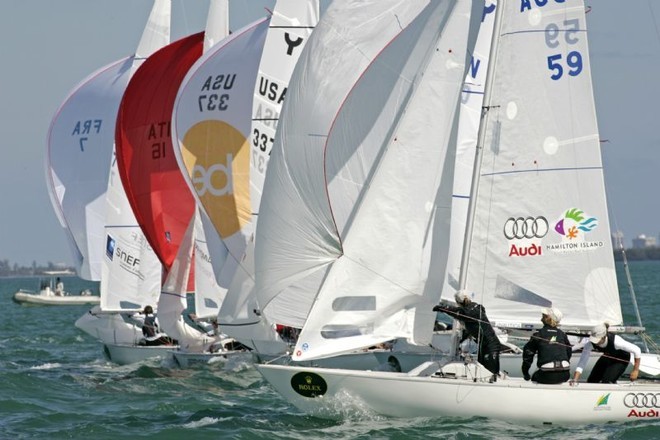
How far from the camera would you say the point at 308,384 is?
14398 mm

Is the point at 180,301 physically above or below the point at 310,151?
below

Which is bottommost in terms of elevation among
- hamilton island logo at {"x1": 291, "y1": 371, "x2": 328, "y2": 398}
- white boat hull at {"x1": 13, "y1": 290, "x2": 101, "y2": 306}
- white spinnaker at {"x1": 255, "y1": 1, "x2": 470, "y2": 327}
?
hamilton island logo at {"x1": 291, "y1": 371, "x2": 328, "y2": 398}

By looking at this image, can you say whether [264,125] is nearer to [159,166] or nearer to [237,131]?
[237,131]

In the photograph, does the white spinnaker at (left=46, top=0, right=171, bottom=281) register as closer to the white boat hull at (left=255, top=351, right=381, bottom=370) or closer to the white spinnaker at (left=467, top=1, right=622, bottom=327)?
the white boat hull at (left=255, top=351, right=381, bottom=370)

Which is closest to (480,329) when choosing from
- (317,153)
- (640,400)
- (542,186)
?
(640,400)

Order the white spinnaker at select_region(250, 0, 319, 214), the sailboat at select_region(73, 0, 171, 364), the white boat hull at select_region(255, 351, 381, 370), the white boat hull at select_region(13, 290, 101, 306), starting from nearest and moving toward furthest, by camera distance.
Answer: the white boat hull at select_region(255, 351, 381, 370)
the white spinnaker at select_region(250, 0, 319, 214)
the sailboat at select_region(73, 0, 171, 364)
the white boat hull at select_region(13, 290, 101, 306)

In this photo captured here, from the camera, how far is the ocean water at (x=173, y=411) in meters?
14.0

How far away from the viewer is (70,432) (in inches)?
600

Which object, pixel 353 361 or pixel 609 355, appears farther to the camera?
pixel 353 361

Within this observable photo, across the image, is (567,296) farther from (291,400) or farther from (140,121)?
(140,121)

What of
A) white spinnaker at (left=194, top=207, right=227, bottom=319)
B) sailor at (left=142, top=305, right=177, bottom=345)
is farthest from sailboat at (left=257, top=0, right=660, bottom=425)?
sailor at (left=142, top=305, right=177, bottom=345)

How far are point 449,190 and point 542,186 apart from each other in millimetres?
1047

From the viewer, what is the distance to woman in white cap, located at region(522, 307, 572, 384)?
14078 mm

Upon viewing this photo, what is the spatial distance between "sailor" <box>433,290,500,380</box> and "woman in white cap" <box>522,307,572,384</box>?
35 cm
